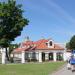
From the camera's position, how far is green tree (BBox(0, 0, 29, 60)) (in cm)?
6750

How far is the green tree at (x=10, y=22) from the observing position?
2657 inches

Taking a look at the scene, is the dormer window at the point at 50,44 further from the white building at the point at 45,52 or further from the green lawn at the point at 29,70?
the green lawn at the point at 29,70

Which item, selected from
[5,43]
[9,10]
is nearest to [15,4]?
[9,10]

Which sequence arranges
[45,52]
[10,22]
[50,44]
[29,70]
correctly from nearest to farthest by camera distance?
[29,70] → [10,22] → [45,52] → [50,44]

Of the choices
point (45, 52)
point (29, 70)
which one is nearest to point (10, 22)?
point (45, 52)

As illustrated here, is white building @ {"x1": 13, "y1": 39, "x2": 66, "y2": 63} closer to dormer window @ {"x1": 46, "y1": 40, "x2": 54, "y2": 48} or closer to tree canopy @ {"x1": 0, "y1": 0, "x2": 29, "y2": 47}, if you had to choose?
dormer window @ {"x1": 46, "y1": 40, "x2": 54, "y2": 48}

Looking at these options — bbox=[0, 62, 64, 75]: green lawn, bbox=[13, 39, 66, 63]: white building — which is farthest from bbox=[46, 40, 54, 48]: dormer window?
bbox=[0, 62, 64, 75]: green lawn

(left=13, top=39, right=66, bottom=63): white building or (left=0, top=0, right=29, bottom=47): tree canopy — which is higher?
(left=0, top=0, right=29, bottom=47): tree canopy

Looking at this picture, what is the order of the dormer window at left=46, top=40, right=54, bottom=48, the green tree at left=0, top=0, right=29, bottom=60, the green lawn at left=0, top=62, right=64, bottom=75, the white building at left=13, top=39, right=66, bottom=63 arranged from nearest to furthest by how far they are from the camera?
1. the green lawn at left=0, top=62, right=64, bottom=75
2. the green tree at left=0, top=0, right=29, bottom=60
3. the white building at left=13, top=39, right=66, bottom=63
4. the dormer window at left=46, top=40, right=54, bottom=48

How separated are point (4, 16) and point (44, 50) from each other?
1801 cm

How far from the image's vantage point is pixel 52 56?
8275cm

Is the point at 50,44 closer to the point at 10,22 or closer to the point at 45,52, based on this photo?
the point at 45,52

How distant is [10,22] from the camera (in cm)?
6844

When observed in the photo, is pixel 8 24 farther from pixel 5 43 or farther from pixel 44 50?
pixel 44 50
